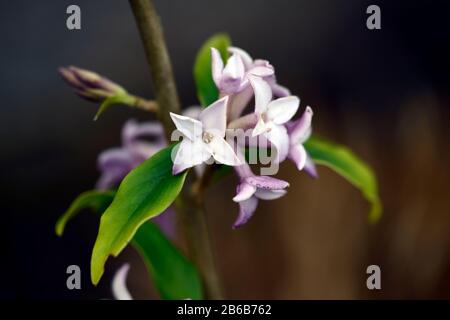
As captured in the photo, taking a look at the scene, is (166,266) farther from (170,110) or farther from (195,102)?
(195,102)

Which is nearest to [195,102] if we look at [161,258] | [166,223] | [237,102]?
[166,223]

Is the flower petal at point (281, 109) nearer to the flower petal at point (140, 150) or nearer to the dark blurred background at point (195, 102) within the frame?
the flower petal at point (140, 150)

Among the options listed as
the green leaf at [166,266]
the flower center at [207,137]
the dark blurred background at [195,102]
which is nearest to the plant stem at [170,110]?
the green leaf at [166,266]

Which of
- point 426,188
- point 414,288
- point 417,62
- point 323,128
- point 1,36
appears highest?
point 1,36

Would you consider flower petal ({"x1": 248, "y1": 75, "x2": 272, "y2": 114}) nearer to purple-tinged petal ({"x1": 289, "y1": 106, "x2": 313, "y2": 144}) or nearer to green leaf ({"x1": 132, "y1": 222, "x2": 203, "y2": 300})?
purple-tinged petal ({"x1": 289, "y1": 106, "x2": 313, "y2": 144})
